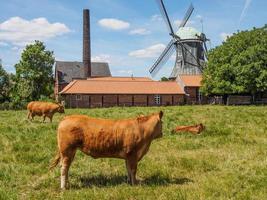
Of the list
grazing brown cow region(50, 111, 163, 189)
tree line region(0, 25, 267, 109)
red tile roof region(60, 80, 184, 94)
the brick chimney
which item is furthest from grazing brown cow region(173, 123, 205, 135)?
the brick chimney

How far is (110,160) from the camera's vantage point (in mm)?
12367

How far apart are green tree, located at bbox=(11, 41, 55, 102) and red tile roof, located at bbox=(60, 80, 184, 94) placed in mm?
4979

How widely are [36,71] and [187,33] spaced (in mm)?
33190

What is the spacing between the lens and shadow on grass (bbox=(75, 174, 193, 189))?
9.62 metres

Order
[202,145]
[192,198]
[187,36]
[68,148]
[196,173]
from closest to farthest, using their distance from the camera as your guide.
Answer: [192,198], [68,148], [196,173], [202,145], [187,36]

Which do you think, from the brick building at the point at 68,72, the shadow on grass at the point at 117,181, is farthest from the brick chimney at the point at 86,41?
the shadow on grass at the point at 117,181

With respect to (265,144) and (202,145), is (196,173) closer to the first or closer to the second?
(202,145)

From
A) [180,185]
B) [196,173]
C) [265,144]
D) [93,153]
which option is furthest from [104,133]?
[265,144]

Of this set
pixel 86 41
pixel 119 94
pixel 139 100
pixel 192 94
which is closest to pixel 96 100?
pixel 119 94

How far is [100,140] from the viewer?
9.54 metres

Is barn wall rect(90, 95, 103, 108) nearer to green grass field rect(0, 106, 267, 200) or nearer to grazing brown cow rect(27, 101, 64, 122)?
grazing brown cow rect(27, 101, 64, 122)

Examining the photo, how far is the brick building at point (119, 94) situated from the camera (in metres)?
74.3

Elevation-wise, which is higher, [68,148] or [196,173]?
[68,148]

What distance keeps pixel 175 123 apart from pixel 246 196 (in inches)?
555
